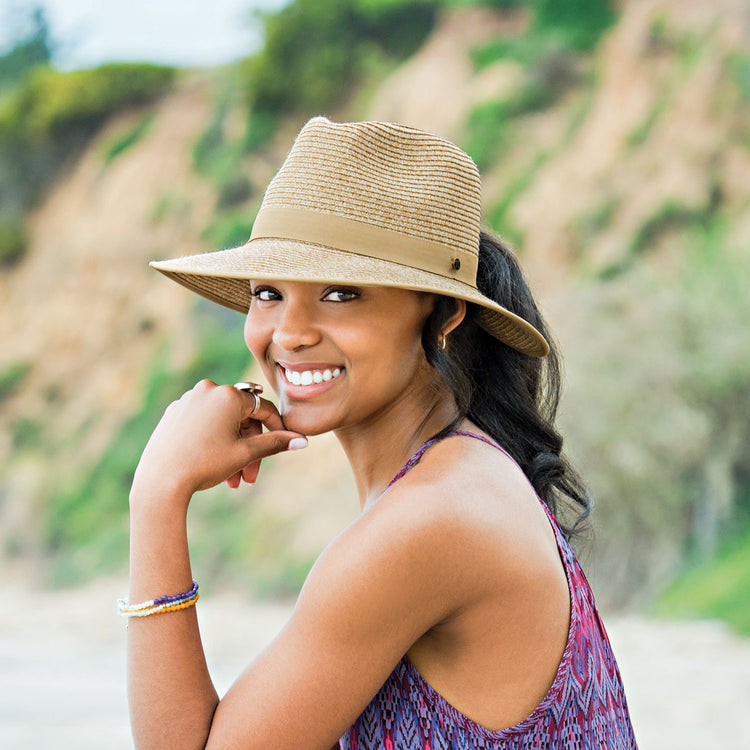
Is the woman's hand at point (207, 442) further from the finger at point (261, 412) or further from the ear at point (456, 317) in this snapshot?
the ear at point (456, 317)

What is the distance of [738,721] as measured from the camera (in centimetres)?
632

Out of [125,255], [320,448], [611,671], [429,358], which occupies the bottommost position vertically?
[125,255]

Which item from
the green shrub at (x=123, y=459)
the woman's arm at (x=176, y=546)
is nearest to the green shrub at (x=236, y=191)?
the green shrub at (x=123, y=459)

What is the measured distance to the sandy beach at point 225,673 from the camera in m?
→ 6.54

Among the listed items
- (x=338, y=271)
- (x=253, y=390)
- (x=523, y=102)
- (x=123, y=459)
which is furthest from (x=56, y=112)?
(x=338, y=271)

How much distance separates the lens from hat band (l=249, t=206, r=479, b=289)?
1.82 meters

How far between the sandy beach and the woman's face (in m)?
4.98

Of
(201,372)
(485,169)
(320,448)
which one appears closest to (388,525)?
(320,448)

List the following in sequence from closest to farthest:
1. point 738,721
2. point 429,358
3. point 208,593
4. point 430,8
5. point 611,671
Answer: point 611,671
point 429,358
point 738,721
point 208,593
point 430,8

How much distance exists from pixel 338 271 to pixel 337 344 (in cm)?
14

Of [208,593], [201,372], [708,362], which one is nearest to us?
[708,362]

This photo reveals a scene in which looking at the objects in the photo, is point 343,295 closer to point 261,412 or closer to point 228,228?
point 261,412

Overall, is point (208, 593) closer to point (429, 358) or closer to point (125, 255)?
point (125, 255)

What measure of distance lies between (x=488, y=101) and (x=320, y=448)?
538cm
